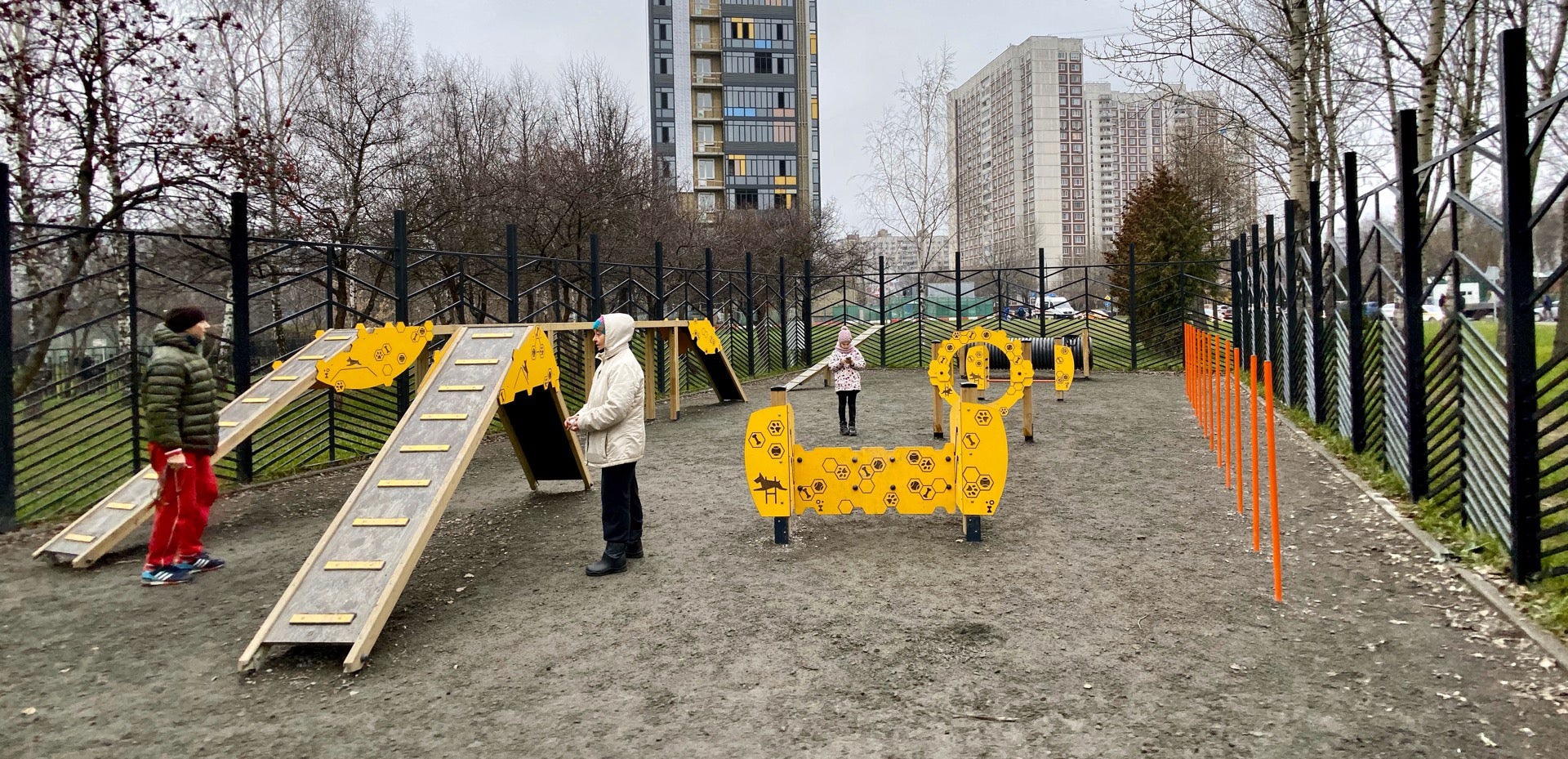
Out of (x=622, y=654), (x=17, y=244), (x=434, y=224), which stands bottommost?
(x=622, y=654)

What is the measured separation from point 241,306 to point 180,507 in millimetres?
3615

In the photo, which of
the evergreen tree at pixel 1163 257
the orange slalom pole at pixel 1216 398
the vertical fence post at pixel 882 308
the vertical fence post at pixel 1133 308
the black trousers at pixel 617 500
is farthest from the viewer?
the vertical fence post at pixel 882 308

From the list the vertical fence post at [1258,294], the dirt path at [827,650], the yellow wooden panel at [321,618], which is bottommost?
the dirt path at [827,650]

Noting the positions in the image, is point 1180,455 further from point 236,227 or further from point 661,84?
point 661,84

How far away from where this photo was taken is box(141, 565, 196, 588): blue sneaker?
594 centimetres

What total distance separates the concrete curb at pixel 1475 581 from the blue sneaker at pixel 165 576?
23.2 ft

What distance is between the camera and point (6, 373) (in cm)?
724

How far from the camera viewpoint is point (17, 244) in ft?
31.6

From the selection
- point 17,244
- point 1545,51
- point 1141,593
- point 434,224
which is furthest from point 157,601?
point 1545,51

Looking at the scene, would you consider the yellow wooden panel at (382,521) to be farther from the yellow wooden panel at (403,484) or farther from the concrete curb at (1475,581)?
the concrete curb at (1475,581)

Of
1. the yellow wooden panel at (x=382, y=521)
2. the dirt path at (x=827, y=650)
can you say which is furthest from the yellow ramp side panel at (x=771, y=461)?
the yellow wooden panel at (x=382, y=521)

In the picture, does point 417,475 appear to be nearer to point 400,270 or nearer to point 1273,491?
point 1273,491

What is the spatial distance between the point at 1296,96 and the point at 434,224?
14865 millimetres

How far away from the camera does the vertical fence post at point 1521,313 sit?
4.93 m
